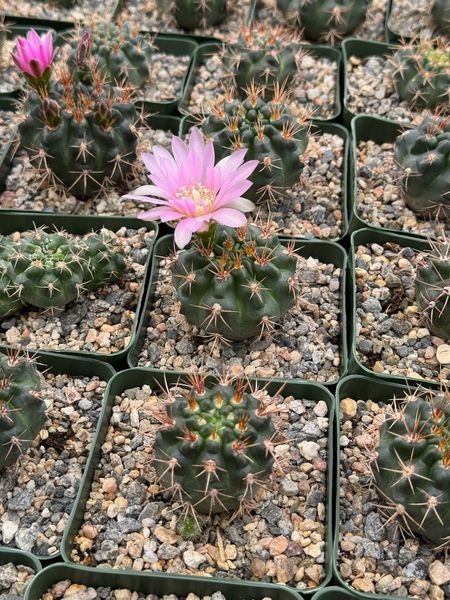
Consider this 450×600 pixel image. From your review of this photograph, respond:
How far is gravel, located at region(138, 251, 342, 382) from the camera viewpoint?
221 centimetres

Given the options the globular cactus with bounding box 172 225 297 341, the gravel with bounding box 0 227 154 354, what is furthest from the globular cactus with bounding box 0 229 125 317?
the globular cactus with bounding box 172 225 297 341

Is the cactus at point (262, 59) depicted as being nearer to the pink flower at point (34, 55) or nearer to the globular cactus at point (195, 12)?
the globular cactus at point (195, 12)

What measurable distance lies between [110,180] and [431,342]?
4.20 feet

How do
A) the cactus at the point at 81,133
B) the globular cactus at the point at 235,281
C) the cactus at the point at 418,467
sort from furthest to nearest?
the cactus at the point at 81,133 < the globular cactus at the point at 235,281 < the cactus at the point at 418,467

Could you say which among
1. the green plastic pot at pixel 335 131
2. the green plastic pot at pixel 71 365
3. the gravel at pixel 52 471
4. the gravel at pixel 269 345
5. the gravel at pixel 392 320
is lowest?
the gravel at pixel 52 471

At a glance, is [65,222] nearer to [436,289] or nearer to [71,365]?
[71,365]

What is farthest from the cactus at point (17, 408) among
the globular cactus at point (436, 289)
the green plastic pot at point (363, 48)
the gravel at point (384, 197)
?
the green plastic pot at point (363, 48)

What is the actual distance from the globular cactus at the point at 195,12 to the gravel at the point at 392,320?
1.60 metres

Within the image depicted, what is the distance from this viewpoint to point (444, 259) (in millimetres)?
2160

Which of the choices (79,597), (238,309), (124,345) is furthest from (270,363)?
(79,597)

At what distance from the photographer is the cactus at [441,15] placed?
3.35 m

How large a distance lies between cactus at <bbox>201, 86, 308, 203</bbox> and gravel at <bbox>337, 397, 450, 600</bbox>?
100cm

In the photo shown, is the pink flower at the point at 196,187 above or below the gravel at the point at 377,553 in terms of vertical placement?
above

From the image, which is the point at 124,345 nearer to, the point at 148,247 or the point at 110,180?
the point at 148,247
